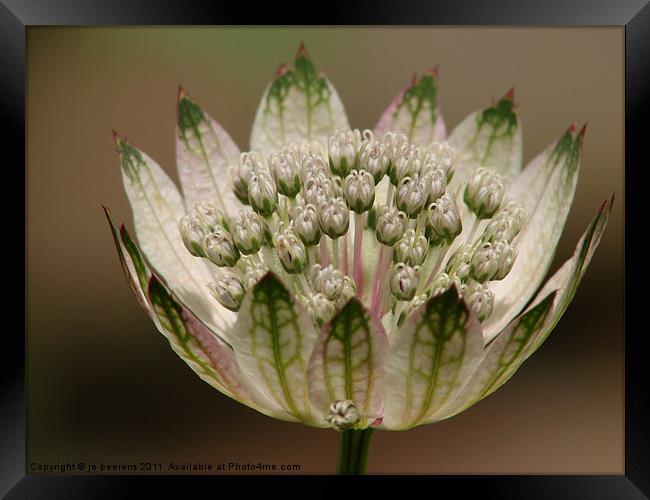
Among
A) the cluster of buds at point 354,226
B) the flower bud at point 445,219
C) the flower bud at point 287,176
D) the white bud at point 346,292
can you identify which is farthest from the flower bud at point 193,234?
the flower bud at point 445,219

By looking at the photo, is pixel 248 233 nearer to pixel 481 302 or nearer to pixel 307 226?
pixel 307 226

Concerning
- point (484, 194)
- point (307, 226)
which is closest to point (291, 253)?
point (307, 226)

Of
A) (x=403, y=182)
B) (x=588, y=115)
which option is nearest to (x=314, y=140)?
(x=403, y=182)

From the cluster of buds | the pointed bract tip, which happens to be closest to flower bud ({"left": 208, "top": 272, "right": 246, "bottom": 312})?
the cluster of buds

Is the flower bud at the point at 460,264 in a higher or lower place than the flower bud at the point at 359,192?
lower

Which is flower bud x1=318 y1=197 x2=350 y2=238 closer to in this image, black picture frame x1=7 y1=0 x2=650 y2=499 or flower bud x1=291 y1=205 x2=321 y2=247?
flower bud x1=291 y1=205 x2=321 y2=247

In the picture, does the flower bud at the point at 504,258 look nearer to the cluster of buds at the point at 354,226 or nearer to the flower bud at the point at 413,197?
the cluster of buds at the point at 354,226
